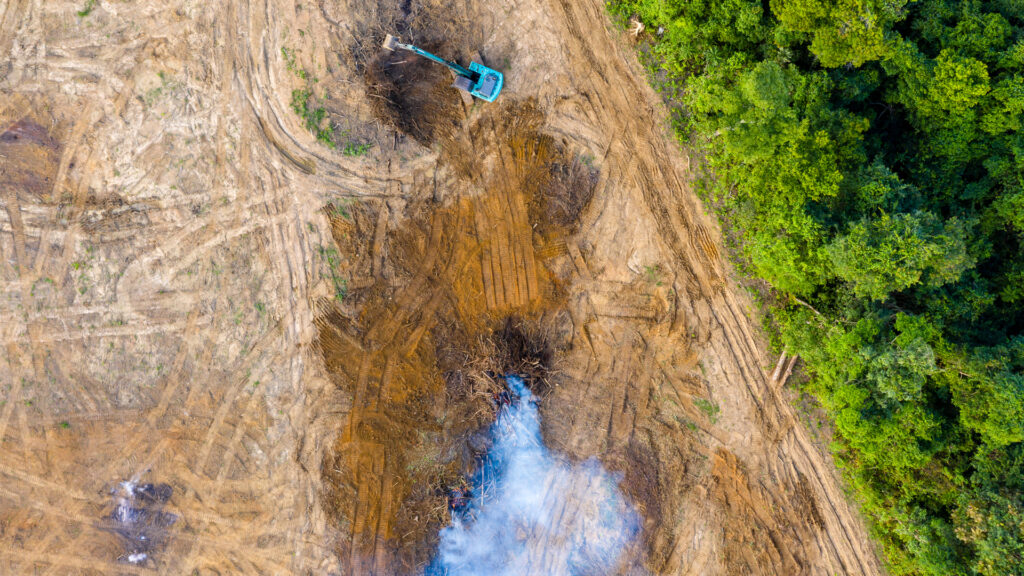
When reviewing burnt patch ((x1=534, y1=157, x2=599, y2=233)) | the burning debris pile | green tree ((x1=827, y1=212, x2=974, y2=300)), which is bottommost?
the burning debris pile

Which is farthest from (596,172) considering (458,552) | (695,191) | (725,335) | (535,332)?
(458,552)

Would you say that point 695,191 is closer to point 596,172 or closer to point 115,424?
point 596,172

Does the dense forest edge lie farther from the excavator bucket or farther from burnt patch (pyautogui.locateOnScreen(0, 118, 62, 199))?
burnt patch (pyautogui.locateOnScreen(0, 118, 62, 199))

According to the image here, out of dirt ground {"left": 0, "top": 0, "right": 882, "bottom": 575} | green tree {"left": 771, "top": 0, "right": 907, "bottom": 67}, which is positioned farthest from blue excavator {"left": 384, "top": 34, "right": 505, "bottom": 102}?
green tree {"left": 771, "top": 0, "right": 907, "bottom": 67}

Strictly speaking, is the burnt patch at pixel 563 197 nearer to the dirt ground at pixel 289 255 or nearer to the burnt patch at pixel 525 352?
the dirt ground at pixel 289 255

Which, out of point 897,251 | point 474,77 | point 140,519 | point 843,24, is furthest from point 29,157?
point 897,251

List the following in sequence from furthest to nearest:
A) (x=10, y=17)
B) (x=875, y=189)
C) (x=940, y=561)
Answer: (x=10, y=17) < (x=940, y=561) < (x=875, y=189)

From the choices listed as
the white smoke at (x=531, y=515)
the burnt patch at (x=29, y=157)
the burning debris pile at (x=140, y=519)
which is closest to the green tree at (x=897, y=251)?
the white smoke at (x=531, y=515)
